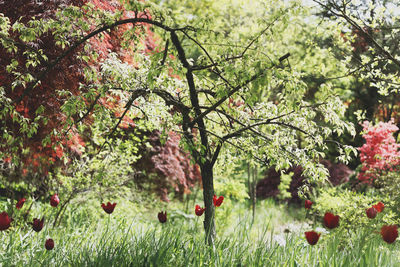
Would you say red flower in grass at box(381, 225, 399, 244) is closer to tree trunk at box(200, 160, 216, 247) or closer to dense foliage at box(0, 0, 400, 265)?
dense foliage at box(0, 0, 400, 265)

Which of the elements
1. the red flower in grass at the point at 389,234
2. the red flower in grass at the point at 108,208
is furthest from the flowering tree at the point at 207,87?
the red flower in grass at the point at 389,234

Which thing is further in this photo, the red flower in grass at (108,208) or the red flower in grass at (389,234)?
the red flower in grass at (108,208)

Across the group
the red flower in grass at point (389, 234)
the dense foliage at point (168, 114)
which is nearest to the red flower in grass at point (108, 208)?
the dense foliage at point (168, 114)

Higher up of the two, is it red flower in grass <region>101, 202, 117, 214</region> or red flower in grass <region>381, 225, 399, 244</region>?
red flower in grass <region>381, 225, 399, 244</region>

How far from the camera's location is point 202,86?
350 cm

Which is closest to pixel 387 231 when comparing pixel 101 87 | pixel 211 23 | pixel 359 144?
pixel 211 23

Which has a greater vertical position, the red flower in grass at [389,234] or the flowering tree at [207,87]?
the flowering tree at [207,87]

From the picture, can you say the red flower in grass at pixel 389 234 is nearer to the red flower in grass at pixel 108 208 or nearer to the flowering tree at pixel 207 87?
the flowering tree at pixel 207 87

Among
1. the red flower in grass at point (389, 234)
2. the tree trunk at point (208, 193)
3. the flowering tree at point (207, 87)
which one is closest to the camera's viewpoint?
the red flower in grass at point (389, 234)

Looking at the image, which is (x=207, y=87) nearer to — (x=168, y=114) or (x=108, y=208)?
(x=168, y=114)

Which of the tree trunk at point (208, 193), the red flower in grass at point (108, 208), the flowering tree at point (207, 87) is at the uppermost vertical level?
the flowering tree at point (207, 87)

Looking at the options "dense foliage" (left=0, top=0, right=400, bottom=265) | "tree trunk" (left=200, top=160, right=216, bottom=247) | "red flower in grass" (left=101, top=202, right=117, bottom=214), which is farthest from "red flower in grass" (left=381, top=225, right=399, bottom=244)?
"red flower in grass" (left=101, top=202, right=117, bottom=214)

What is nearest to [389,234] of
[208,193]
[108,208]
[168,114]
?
[208,193]

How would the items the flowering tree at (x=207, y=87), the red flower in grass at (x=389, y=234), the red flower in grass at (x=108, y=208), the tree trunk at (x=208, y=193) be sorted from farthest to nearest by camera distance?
the tree trunk at (x=208, y=193)
the red flower in grass at (x=108, y=208)
the flowering tree at (x=207, y=87)
the red flower in grass at (x=389, y=234)
